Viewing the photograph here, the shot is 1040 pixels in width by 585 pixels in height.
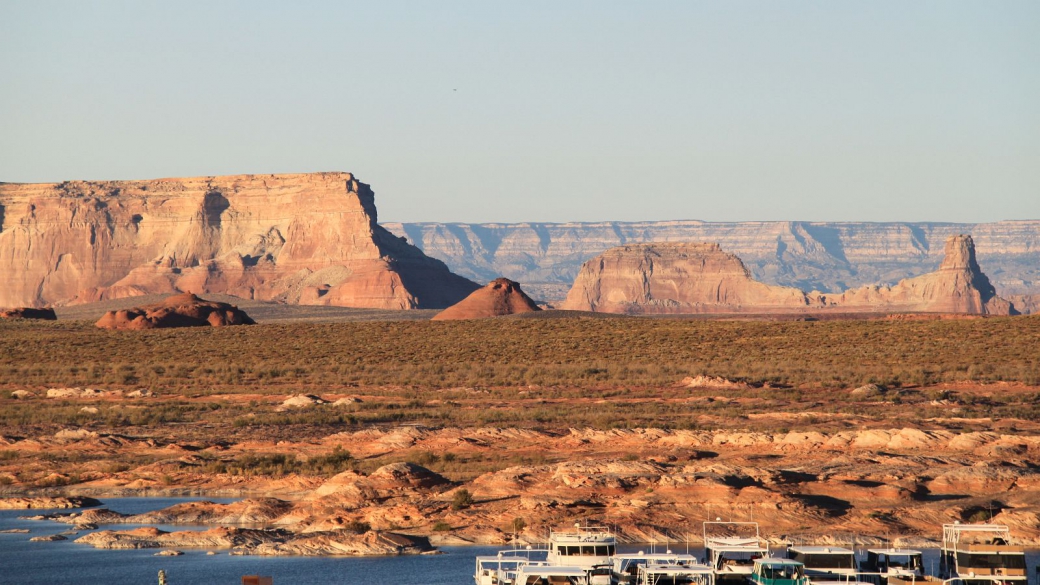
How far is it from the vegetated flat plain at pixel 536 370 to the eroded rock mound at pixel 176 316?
226 inches

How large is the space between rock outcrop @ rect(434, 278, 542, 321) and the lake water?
301 feet

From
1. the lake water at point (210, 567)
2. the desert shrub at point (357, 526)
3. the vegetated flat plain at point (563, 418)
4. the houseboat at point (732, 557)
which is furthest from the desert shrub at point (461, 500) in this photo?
the houseboat at point (732, 557)

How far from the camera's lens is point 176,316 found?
109750 mm

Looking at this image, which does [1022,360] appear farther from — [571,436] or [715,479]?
[715,479]

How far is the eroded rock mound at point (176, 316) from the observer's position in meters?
107

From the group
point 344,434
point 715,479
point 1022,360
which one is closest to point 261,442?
point 344,434

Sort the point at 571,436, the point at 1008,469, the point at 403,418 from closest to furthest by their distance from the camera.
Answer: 1. the point at 1008,469
2. the point at 571,436
3. the point at 403,418

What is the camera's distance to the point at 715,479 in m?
39.3

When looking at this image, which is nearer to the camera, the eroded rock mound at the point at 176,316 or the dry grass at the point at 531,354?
the dry grass at the point at 531,354

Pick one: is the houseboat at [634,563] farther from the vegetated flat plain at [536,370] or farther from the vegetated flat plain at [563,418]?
the vegetated flat plain at [536,370]

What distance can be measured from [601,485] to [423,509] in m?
4.93

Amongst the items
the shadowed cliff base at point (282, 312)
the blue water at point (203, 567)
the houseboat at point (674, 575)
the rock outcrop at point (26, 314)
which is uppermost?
the rock outcrop at point (26, 314)

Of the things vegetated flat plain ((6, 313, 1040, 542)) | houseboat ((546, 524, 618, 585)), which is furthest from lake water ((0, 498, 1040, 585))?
vegetated flat plain ((6, 313, 1040, 542))

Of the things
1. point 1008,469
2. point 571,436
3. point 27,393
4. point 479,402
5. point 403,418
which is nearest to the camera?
point 1008,469
